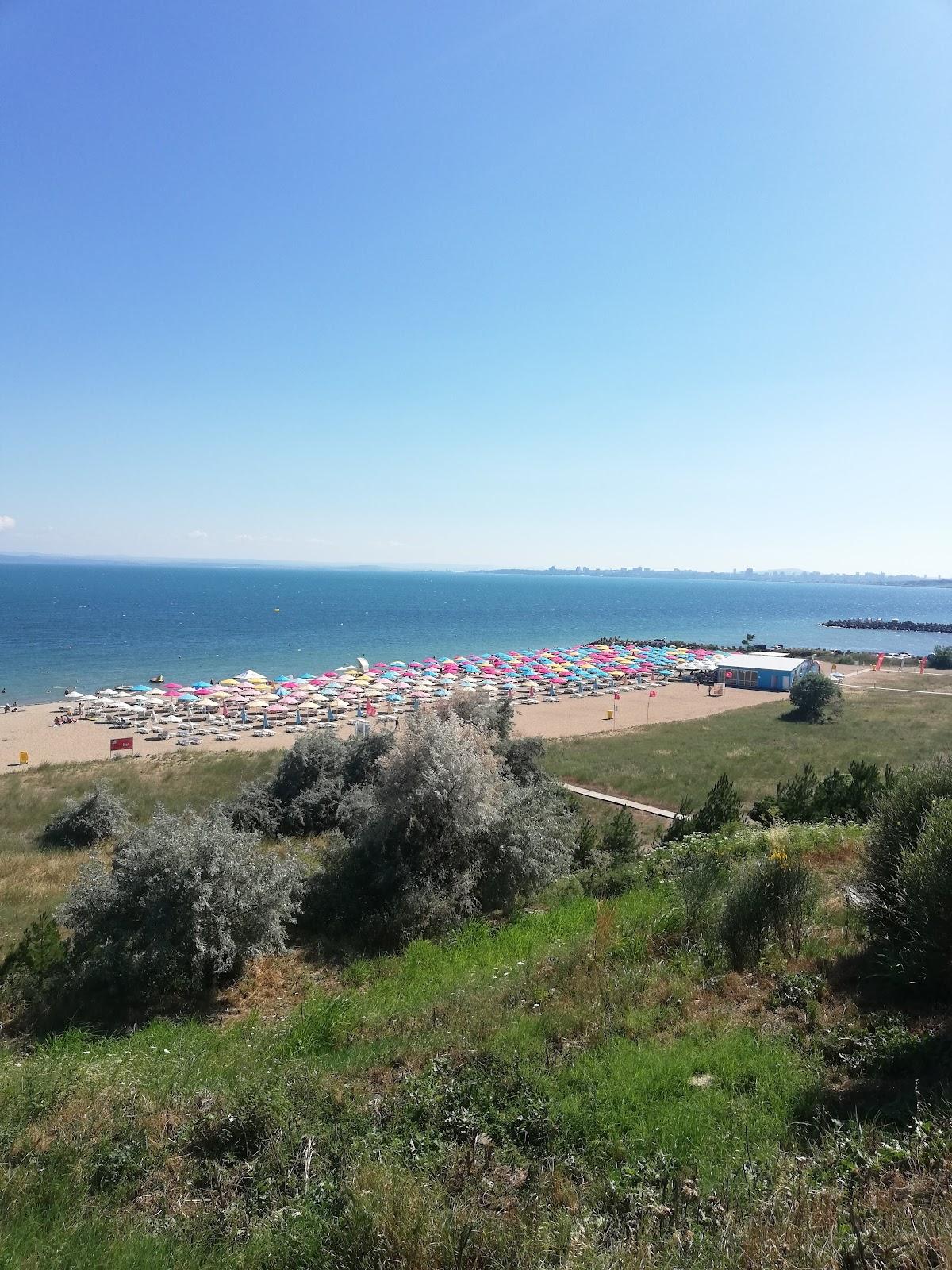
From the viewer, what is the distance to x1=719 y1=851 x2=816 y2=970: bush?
22.4 ft

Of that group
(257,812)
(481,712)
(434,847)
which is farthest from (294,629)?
(434,847)

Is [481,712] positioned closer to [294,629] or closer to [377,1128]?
[377,1128]

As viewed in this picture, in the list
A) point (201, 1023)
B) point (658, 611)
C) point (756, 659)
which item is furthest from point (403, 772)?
point (658, 611)

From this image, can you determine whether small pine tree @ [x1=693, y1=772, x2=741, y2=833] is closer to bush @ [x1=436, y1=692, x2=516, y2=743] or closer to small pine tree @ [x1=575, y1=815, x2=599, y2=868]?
small pine tree @ [x1=575, y1=815, x2=599, y2=868]

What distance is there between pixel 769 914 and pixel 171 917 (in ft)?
23.5

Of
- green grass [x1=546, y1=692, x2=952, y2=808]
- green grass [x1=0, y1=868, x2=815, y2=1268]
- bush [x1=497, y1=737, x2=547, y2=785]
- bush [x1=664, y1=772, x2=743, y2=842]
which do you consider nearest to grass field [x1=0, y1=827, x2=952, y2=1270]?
green grass [x1=0, y1=868, x2=815, y2=1268]

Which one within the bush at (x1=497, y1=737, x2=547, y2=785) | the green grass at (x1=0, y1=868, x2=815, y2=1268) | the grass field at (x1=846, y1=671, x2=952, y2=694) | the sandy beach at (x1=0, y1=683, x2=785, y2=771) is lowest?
the sandy beach at (x1=0, y1=683, x2=785, y2=771)

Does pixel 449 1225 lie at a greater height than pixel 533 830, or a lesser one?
greater

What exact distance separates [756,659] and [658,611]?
97.5 metres

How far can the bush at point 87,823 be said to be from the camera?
1764cm

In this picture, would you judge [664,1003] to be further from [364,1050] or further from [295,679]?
[295,679]

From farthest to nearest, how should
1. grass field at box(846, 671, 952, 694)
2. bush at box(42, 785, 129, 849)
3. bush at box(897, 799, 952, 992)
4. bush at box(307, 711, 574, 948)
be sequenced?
grass field at box(846, 671, 952, 694) < bush at box(42, 785, 129, 849) < bush at box(307, 711, 574, 948) < bush at box(897, 799, 952, 992)

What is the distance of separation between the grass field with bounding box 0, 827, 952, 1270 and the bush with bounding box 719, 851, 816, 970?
281 mm

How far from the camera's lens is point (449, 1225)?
3.36 meters
